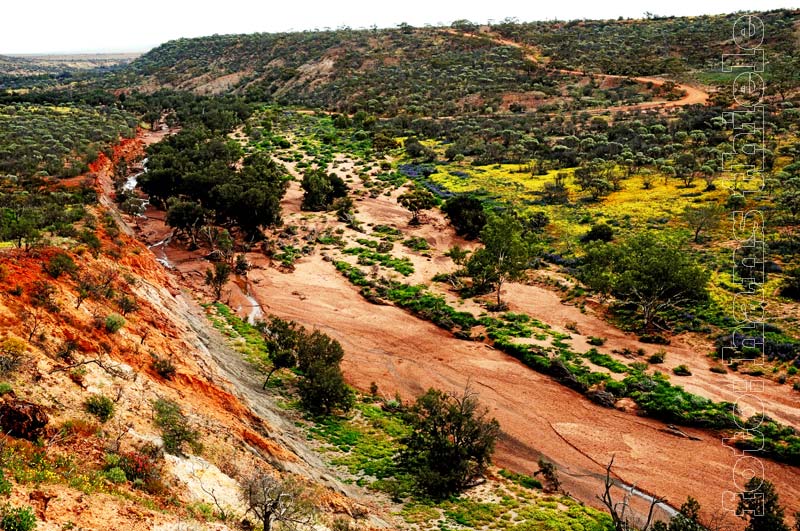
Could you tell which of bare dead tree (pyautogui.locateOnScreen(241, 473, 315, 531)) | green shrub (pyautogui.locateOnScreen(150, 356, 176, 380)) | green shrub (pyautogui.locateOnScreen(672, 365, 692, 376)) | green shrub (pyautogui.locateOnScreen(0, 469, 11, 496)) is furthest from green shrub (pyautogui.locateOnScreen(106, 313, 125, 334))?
green shrub (pyautogui.locateOnScreen(672, 365, 692, 376))

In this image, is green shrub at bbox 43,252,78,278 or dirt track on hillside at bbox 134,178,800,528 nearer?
dirt track on hillside at bbox 134,178,800,528

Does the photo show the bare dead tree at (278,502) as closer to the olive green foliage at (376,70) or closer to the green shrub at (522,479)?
the green shrub at (522,479)

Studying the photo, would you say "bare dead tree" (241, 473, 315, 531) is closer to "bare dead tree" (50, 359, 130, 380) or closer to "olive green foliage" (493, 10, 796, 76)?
"bare dead tree" (50, 359, 130, 380)

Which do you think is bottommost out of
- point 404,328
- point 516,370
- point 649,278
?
point 516,370

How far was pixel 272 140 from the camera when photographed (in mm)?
98625

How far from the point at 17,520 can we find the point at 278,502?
252 inches

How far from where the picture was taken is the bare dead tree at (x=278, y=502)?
15164 mm

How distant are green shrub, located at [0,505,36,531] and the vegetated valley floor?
21.5m

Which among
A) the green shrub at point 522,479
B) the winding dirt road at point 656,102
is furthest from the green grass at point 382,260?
the winding dirt road at point 656,102

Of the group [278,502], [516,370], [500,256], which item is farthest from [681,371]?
[278,502]

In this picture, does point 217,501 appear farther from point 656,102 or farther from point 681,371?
point 656,102

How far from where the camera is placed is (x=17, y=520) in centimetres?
1090

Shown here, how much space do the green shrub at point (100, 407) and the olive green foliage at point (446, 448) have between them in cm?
1344

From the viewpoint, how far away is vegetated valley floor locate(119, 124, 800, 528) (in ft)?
87.5
